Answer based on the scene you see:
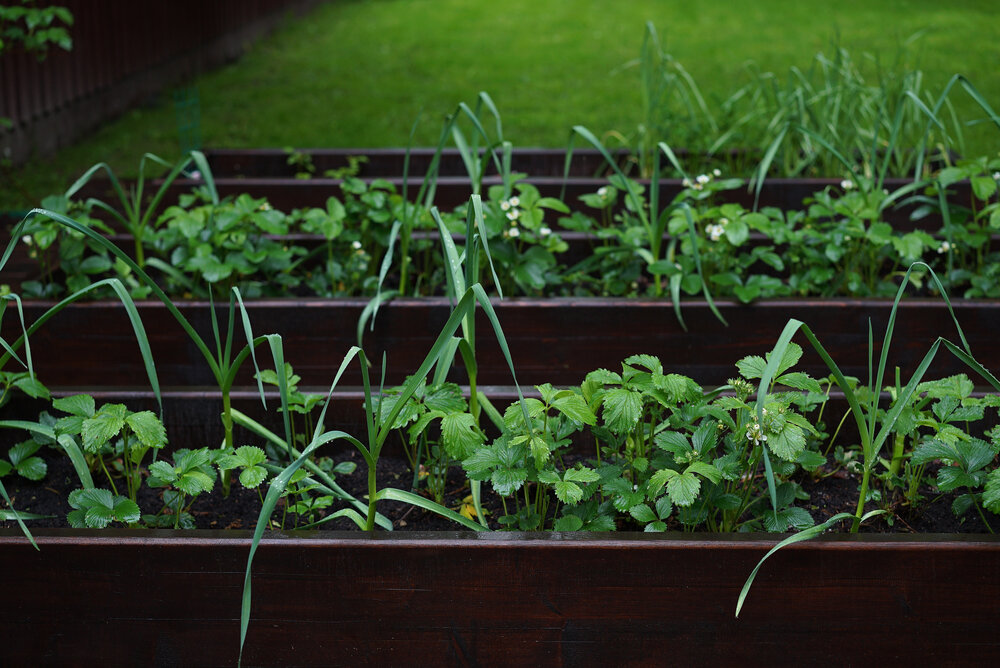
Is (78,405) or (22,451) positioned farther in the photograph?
(22,451)

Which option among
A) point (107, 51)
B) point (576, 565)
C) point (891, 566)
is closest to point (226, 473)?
point (576, 565)

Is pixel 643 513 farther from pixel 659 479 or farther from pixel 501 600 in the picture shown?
pixel 501 600

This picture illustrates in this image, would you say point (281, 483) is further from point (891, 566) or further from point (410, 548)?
point (891, 566)

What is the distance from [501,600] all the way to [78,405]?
0.71 meters

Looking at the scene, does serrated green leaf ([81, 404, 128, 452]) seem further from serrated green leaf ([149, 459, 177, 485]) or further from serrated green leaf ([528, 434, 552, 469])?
serrated green leaf ([528, 434, 552, 469])

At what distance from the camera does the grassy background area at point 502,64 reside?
460cm

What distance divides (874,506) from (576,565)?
1.92 feet

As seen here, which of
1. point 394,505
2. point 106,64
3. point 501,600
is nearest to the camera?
point 501,600

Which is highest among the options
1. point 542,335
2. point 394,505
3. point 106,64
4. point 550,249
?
point 106,64

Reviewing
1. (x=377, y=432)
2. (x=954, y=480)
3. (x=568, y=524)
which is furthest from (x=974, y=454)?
(x=377, y=432)

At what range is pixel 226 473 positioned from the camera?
63.8 inches

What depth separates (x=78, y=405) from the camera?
4.68ft

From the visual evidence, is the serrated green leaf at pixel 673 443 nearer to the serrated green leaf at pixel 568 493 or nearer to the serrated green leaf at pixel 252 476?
the serrated green leaf at pixel 568 493

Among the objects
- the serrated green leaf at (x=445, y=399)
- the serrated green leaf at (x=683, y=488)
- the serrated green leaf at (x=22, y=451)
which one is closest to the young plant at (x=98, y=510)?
the serrated green leaf at (x=22, y=451)
